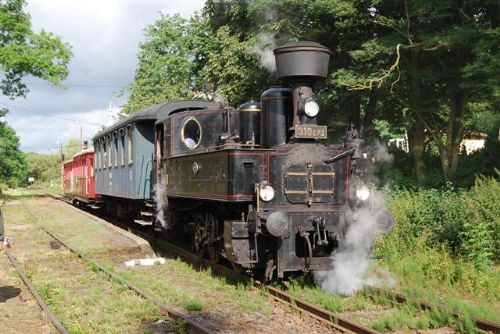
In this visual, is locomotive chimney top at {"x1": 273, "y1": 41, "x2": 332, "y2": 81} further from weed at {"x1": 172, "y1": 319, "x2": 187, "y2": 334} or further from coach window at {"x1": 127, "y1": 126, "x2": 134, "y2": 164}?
coach window at {"x1": 127, "y1": 126, "x2": 134, "y2": 164}

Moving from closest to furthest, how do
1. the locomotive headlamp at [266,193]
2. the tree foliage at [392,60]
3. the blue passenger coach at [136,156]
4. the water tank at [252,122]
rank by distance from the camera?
1. the locomotive headlamp at [266,193]
2. the water tank at [252,122]
3. the blue passenger coach at [136,156]
4. the tree foliage at [392,60]

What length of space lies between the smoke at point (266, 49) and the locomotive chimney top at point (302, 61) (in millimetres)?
7037

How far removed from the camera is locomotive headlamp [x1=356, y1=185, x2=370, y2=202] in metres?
7.34

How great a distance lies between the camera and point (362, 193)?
24.2 ft

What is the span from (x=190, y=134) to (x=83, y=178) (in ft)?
42.7

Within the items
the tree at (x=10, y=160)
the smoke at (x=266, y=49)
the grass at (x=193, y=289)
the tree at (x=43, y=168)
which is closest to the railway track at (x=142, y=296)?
the grass at (x=193, y=289)

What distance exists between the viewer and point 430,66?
44.9 ft

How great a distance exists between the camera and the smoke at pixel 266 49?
1480cm

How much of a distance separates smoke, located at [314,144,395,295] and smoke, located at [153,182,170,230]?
392 centimetres

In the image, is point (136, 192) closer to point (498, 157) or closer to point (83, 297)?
point (83, 297)

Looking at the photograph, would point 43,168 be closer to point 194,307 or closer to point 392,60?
point 392,60

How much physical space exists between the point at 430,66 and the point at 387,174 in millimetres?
3929

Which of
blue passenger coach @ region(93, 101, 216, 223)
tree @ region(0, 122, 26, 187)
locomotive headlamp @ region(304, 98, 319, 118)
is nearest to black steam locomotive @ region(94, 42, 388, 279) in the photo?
locomotive headlamp @ region(304, 98, 319, 118)

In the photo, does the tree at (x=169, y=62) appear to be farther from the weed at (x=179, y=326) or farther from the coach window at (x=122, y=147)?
the weed at (x=179, y=326)
